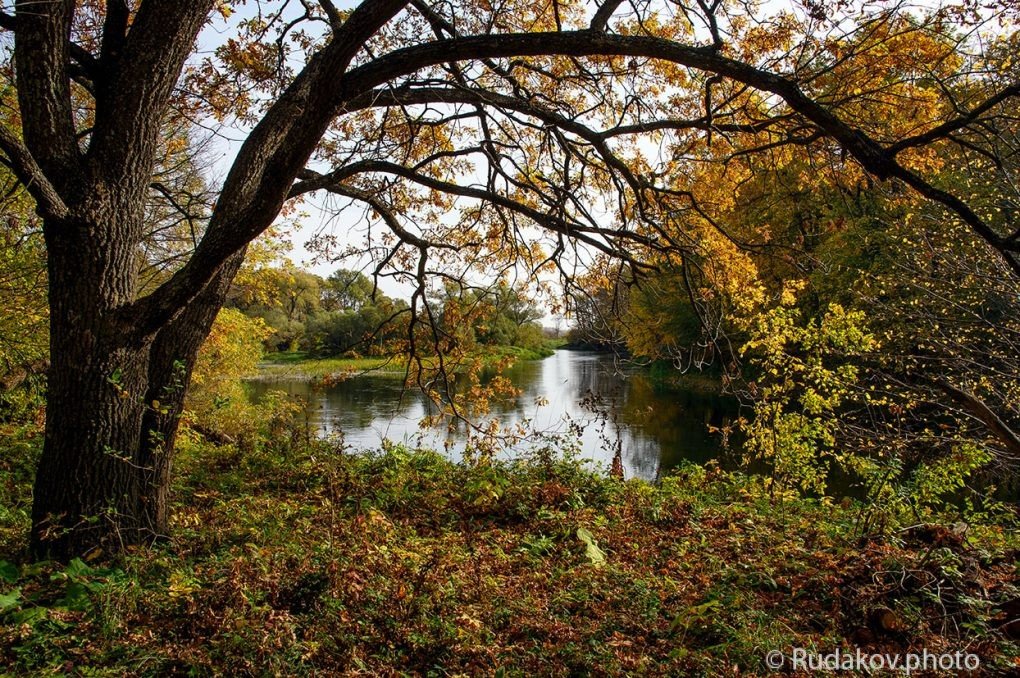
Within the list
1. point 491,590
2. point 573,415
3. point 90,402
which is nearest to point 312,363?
point 573,415

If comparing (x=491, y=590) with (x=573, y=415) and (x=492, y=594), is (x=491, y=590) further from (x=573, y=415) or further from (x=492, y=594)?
(x=573, y=415)

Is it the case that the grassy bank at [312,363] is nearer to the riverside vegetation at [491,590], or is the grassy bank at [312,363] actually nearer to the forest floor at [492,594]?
the riverside vegetation at [491,590]

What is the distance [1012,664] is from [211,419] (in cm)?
990

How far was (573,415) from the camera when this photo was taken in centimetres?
1512

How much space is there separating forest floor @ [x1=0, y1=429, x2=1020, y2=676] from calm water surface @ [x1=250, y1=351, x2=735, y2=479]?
2.15 meters

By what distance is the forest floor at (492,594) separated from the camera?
278 cm

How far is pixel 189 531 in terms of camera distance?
4.36m

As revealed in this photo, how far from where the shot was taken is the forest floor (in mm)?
2781

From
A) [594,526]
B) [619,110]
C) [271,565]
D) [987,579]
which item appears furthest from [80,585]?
[619,110]

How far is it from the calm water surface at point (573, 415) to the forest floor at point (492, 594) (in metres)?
2.15

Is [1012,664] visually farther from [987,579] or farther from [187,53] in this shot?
[187,53]

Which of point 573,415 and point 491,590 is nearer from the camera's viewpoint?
point 491,590

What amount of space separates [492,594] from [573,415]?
11.6 metres

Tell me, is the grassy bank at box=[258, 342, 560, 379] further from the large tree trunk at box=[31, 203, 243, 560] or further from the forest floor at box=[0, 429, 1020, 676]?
the large tree trunk at box=[31, 203, 243, 560]
